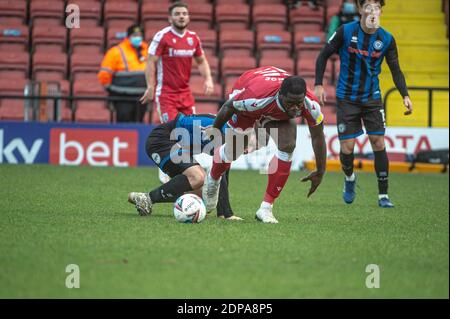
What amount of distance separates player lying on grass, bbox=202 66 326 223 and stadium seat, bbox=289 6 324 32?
35.0 feet

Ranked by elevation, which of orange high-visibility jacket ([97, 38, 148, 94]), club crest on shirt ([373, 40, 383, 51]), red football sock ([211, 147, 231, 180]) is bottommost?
red football sock ([211, 147, 231, 180])

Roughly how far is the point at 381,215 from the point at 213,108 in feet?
27.1

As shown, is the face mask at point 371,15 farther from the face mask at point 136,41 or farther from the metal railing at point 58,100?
the face mask at point 136,41

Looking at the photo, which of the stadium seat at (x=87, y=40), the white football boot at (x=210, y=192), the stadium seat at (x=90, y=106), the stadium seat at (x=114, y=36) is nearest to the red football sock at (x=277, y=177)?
the white football boot at (x=210, y=192)

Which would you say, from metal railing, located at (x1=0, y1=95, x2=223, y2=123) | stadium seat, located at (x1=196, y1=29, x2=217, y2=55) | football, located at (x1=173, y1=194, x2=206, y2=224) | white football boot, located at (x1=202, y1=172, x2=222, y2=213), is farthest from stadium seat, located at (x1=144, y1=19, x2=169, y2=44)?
football, located at (x1=173, y1=194, x2=206, y2=224)

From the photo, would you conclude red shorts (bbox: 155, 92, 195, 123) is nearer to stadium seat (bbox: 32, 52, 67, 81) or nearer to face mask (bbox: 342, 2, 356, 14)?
stadium seat (bbox: 32, 52, 67, 81)

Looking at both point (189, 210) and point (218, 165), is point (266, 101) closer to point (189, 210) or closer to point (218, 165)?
point (218, 165)

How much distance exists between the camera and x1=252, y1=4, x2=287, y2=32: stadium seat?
19.3 m

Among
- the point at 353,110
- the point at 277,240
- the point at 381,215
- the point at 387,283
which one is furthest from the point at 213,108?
the point at 387,283

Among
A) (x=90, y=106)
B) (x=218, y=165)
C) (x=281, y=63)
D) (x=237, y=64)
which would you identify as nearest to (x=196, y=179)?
(x=218, y=165)

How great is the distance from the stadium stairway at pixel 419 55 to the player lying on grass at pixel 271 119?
9.64 meters

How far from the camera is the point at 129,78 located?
16.3 metres

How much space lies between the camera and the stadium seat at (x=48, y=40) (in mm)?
18703

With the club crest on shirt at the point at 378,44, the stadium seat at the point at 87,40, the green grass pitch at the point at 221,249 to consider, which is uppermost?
the stadium seat at the point at 87,40
